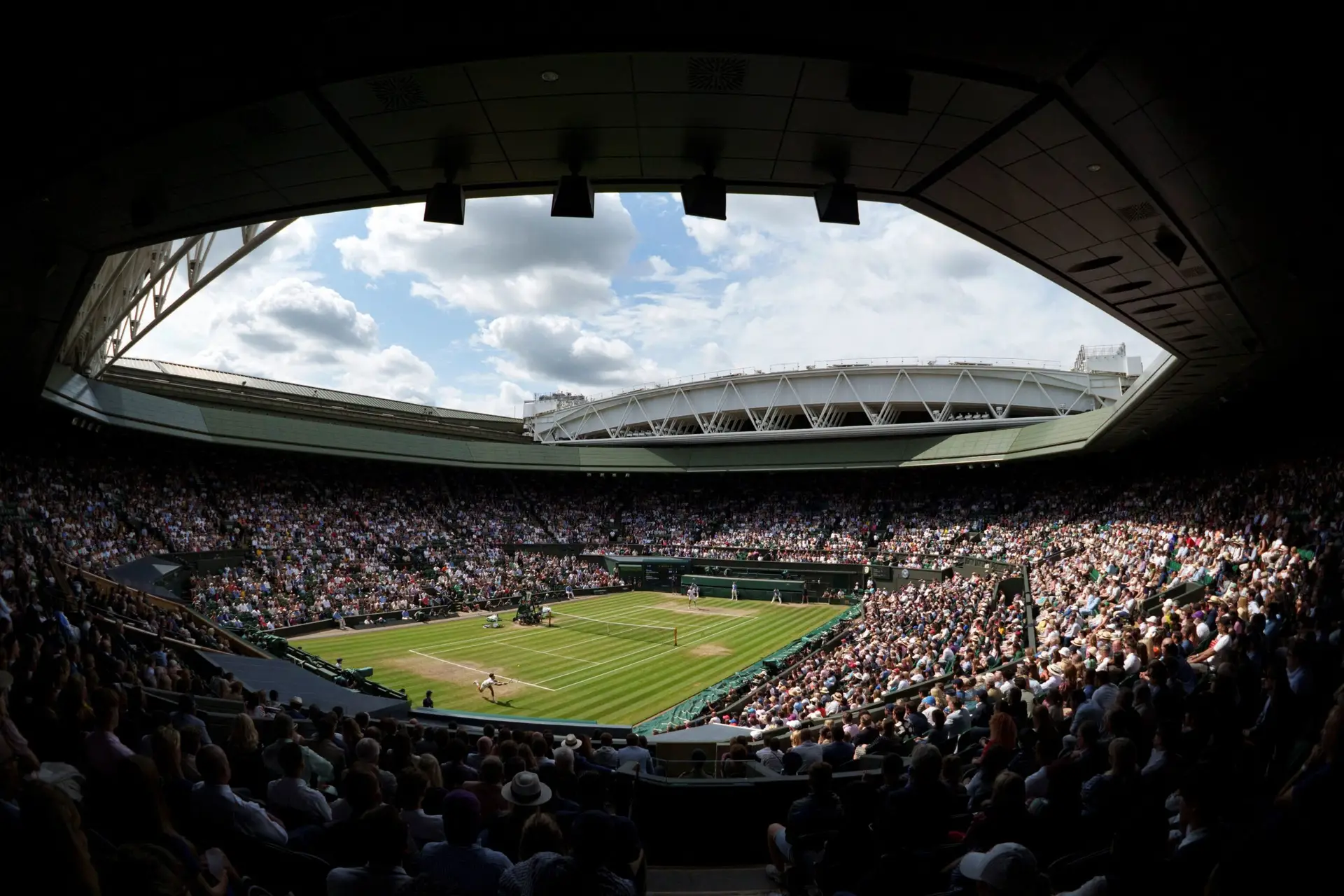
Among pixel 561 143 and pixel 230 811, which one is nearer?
pixel 230 811

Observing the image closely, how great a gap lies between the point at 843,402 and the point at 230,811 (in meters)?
42.5

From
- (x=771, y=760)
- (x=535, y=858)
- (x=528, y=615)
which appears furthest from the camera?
(x=528, y=615)

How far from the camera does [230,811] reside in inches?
165

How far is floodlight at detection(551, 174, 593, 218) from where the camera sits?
22.6 ft

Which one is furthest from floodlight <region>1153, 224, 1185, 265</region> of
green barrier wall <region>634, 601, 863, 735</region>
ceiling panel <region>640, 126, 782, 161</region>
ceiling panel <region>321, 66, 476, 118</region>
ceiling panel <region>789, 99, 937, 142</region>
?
green barrier wall <region>634, 601, 863, 735</region>

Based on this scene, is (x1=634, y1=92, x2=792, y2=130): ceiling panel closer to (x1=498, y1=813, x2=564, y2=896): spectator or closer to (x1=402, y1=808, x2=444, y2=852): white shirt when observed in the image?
(x1=498, y1=813, x2=564, y2=896): spectator

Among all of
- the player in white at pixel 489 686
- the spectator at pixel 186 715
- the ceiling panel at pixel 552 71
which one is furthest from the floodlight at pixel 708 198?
the player in white at pixel 489 686

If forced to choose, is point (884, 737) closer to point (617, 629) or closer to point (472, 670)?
point (472, 670)

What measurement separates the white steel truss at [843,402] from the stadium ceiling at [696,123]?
32.4 metres

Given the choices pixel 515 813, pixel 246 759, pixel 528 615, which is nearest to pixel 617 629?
pixel 528 615

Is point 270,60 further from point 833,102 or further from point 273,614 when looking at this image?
point 273,614

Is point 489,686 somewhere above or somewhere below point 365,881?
below

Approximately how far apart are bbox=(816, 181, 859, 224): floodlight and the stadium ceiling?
135mm

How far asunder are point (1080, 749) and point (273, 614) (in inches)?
1279
